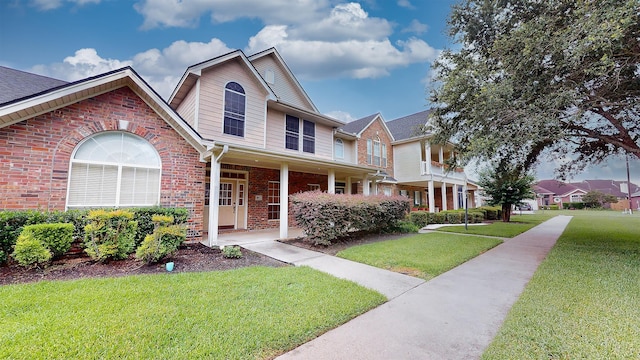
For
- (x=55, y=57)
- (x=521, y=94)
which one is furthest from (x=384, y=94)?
(x=55, y=57)

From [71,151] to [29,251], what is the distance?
8.81ft

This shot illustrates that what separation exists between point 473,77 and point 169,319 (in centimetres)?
945

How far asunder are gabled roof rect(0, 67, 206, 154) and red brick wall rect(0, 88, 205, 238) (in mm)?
126

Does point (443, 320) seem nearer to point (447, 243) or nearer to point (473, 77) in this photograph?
point (447, 243)

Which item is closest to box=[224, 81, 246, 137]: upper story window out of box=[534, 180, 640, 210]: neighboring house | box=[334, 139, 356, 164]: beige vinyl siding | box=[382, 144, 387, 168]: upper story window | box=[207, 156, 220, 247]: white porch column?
box=[207, 156, 220, 247]: white porch column

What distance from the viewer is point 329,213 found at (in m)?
8.02

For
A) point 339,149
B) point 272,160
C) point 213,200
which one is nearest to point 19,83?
point 213,200

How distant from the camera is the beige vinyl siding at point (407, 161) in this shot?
18734 mm

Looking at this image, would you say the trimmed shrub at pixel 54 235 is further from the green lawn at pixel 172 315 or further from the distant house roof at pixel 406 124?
the distant house roof at pixel 406 124

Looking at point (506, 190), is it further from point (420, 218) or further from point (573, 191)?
point (573, 191)

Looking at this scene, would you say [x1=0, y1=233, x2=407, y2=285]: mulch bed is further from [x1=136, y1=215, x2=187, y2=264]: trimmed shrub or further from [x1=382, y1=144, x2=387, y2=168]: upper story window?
[x1=382, y1=144, x2=387, y2=168]: upper story window

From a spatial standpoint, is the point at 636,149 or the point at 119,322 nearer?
the point at 119,322

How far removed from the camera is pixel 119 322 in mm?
3012

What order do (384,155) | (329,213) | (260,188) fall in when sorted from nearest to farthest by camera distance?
(329,213), (260,188), (384,155)
